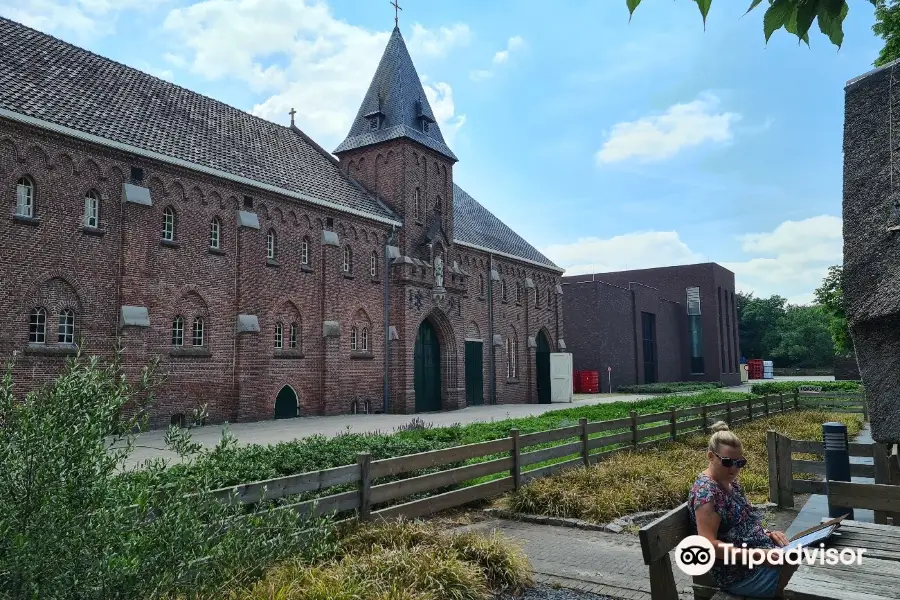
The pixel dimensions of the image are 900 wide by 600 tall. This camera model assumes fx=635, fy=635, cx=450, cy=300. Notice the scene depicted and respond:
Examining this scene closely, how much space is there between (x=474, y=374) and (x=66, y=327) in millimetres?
19712

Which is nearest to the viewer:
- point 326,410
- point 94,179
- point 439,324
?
point 94,179

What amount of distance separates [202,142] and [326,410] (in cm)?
1060

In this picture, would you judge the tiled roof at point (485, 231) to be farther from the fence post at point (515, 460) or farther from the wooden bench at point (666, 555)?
the wooden bench at point (666, 555)

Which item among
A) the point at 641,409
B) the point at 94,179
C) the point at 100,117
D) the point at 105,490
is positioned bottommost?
the point at 641,409

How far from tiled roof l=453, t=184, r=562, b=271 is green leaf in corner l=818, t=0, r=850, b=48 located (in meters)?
30.1

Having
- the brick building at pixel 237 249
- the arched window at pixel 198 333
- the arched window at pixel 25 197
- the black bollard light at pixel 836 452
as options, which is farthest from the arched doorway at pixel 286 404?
the black bollard light at pixel 836 452

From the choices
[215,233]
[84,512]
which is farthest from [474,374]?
[84,512]

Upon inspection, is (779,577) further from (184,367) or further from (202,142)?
(202,142)

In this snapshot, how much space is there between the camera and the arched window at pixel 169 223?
19.7 meters

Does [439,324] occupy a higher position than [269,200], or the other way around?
[269,200]

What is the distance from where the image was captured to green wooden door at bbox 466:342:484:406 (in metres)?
32.2

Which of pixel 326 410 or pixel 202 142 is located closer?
pixel 202 142

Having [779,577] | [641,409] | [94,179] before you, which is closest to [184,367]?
[94,179]

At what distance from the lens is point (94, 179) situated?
17812mm
